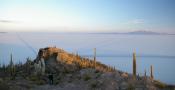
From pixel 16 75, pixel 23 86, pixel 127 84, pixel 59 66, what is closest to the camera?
pixel 127 84

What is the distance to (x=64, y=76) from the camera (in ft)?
132

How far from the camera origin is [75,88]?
34.1 meters

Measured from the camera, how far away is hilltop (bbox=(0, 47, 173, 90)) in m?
33.2

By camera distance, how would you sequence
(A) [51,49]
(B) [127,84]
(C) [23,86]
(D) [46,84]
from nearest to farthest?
(B) [127,84], (C) [23,86], (D) [46,84], (A) [51,49]

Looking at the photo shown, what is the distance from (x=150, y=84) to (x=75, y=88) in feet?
23.6

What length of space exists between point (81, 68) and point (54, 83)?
6110 mm

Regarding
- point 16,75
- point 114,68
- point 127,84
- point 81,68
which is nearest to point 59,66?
point 81,68

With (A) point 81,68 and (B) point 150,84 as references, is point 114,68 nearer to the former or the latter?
(A) point 81,68

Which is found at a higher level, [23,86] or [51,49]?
[51,49]

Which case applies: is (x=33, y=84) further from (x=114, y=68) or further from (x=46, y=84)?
(x=114, y=68)

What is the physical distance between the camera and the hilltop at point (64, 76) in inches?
1309

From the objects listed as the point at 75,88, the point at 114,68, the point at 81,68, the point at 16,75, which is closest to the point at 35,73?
the point at 16,75

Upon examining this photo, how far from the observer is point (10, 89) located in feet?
108

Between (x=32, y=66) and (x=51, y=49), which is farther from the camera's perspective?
(x=51, y=49)
